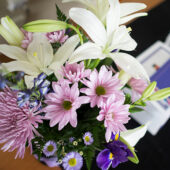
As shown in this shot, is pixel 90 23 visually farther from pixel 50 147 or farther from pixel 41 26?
pixel 50 147

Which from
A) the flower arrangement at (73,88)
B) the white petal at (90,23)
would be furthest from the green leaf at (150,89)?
the white petal at (90,23)

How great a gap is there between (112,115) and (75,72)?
9cm

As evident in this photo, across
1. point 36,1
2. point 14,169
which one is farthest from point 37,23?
point 36,1

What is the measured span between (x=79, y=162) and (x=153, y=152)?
45 cm

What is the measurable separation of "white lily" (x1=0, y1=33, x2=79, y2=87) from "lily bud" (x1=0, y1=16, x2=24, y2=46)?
0.06ft

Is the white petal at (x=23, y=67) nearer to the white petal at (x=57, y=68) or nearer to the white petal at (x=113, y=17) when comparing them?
the white petal at (x=57, y=68)

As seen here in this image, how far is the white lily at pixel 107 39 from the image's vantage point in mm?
305

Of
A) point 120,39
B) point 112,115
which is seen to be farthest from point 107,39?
point 112,115

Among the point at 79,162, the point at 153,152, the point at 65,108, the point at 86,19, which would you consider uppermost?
the point at 86,19

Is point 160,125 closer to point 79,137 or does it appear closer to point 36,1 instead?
point 79,137

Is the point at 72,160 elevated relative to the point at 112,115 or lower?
lower

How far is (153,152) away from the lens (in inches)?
28.4

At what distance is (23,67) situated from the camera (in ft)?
1.08

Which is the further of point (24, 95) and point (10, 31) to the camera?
point (10, 31)
